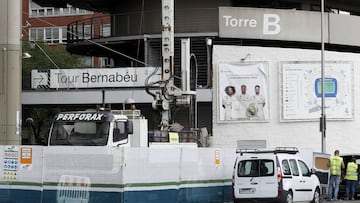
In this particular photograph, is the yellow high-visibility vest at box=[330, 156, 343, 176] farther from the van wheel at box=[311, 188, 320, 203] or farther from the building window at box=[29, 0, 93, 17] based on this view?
the building window at box=[29, 0, 93, 17]

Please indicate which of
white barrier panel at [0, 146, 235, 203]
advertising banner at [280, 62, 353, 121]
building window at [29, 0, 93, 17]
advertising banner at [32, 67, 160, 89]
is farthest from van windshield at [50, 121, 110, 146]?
building window at [29, 0, 93, 17]

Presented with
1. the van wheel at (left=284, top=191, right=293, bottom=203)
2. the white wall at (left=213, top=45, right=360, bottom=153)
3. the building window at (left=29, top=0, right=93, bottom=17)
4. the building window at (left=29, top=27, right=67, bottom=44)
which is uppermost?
the building window at (left=29, top=0, right=93, bottom=17)

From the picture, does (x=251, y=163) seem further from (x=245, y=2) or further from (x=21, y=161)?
(x=245, y=2)

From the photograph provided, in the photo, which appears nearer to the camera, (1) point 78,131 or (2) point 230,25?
(1) point 78,131

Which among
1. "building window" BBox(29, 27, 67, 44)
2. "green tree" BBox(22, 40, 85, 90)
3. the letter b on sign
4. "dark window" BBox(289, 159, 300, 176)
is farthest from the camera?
"building window" BBox(29, 27, 67, 44)

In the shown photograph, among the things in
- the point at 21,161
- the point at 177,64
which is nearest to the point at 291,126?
the point at 177,64

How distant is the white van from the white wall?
13.1 m

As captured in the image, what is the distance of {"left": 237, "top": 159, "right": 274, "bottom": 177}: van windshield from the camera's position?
19788 millimetres

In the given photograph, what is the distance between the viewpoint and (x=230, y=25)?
3531cm

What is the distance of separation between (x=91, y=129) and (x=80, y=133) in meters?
0.35

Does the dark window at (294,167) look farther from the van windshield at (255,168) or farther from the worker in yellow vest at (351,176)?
the worker in yellow vest at (351,176)

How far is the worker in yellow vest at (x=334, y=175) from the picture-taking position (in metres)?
24.8

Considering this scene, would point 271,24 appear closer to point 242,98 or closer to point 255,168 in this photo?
point 242,98

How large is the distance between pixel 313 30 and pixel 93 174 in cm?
A: 2288
